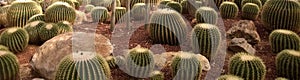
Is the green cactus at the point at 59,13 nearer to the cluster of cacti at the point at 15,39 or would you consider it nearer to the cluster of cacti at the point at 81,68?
the cluster of cacti at the point at 15,39

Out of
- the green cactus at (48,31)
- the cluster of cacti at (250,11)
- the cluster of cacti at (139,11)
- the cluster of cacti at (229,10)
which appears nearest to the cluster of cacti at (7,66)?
the green cactus at (48,31)

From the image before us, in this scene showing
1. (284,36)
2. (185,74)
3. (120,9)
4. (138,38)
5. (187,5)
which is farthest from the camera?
(187,5)

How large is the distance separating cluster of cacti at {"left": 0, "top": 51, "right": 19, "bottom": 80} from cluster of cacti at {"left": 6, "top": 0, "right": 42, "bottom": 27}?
2.65 m

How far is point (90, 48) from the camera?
5188 mm

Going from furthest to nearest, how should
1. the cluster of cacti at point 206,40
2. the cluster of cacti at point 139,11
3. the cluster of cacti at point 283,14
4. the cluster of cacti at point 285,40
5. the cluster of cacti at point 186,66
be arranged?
the cluster of cacti at point 139,11, the cluster of cacti at point 283,14, the cluster of cacti at point 285,40, the cluster of cacti at point 206,40, the cluster of cacti at point 186,66

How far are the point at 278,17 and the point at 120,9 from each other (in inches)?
112

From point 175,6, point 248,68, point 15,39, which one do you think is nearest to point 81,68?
point 248,68

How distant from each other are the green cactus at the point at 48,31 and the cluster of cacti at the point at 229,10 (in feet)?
9.99

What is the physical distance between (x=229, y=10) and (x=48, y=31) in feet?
10.7

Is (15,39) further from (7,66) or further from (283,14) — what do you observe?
(283,14)

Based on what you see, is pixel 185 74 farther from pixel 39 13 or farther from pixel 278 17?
pixel 39 13

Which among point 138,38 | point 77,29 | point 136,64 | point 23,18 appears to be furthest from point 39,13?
point 136,64

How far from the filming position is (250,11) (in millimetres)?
7375

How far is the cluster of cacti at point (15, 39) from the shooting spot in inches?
239
